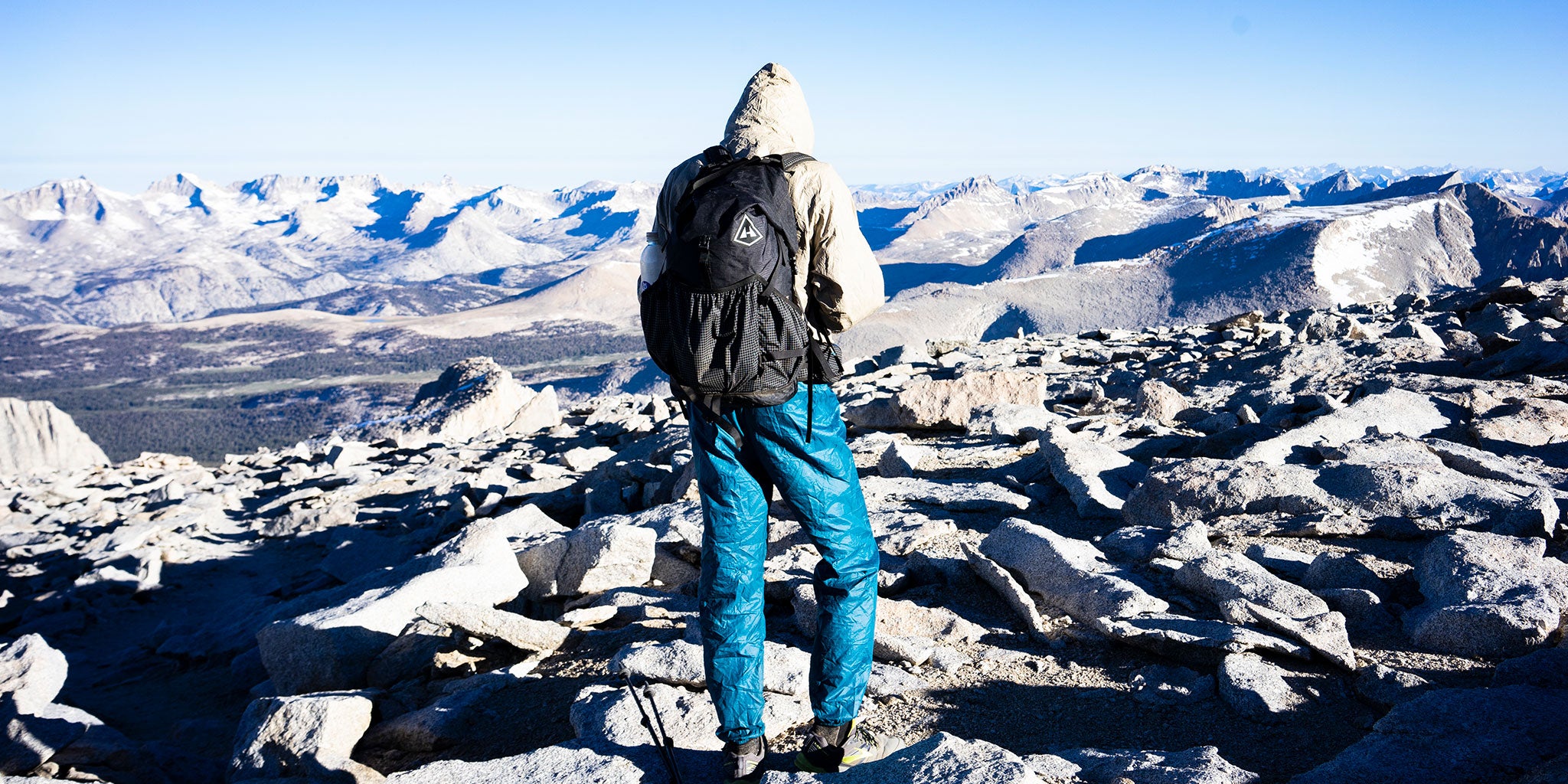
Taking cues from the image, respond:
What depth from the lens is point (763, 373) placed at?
8.91 ft

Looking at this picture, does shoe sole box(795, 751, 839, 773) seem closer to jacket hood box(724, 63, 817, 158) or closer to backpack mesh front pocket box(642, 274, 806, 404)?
backpack mesh front pocket box(642, 274, 806, 404)

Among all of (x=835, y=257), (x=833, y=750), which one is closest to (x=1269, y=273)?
(x=835, y=257)

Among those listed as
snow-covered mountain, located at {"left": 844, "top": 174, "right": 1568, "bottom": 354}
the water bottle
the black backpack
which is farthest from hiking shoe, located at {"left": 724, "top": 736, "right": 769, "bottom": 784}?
snow-covered mountain, located at {"left": 844, "top": 174, "right": 1568, "bottom": 354}

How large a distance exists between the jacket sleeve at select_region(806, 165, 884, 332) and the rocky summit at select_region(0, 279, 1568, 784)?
1433mm

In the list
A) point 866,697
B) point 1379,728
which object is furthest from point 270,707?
point 1379,728

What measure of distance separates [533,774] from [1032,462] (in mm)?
4572

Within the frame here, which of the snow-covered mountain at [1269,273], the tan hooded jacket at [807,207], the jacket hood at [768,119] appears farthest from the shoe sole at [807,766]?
the snow-covered mountain at [1269,273]

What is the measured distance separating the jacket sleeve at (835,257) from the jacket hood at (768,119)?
177mm

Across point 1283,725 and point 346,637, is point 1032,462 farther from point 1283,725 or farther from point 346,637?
point 346,637

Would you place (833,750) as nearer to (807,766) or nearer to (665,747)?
(807,766)

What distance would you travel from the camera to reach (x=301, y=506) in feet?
35.7

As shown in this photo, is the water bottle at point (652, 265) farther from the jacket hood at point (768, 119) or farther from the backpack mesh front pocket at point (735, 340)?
the jacket hood at point (768, 119)

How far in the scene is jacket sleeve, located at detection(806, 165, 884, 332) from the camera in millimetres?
2816

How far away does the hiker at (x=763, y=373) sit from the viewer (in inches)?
105
